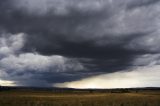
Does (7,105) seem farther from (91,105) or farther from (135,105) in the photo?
(135,105)

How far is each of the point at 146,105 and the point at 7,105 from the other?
20.4 meters

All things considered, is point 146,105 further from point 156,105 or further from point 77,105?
point 77,105

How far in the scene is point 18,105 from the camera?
1775 inches

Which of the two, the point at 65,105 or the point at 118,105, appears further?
the point at 65,105

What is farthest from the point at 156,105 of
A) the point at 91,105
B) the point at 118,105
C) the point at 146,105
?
the point at 91,105

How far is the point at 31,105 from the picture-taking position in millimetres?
43781

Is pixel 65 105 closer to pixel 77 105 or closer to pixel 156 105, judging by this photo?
pixel 77 105

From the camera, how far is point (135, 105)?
44.6 m

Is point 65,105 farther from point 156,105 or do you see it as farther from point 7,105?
point 156,105

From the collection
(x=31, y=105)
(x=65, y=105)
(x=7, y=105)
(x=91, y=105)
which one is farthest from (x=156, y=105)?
(x=7, y=105)

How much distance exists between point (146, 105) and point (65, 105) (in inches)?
474

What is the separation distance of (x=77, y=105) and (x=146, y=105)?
9991 millimetres

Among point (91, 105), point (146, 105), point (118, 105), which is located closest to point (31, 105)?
point (91, 105)

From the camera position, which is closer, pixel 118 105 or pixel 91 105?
pixel 118 105
